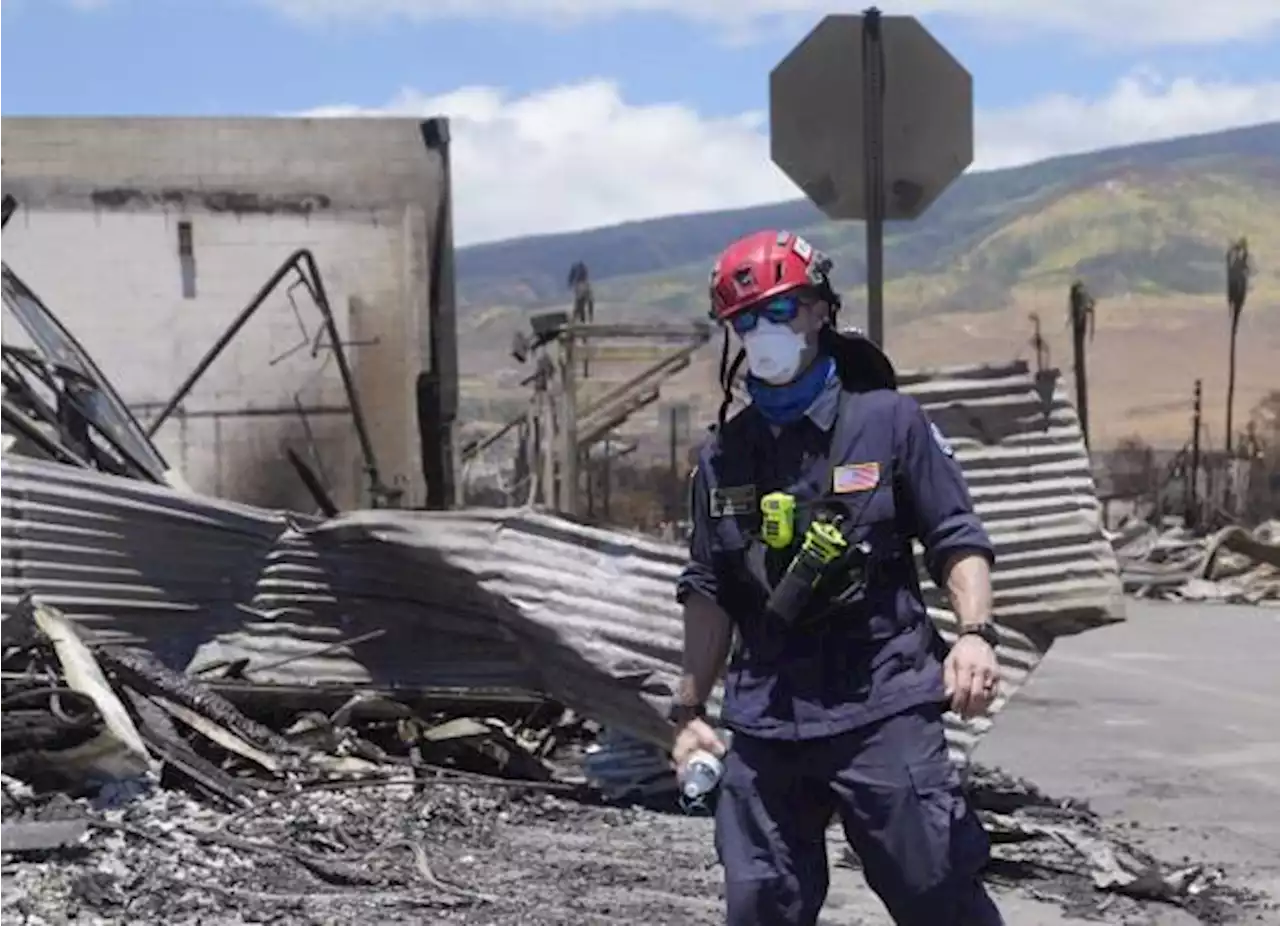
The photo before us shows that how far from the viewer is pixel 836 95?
7.14 meters

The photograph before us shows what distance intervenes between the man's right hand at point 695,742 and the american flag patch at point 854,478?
59cm

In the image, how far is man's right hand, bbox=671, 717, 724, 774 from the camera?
4594 millimetres

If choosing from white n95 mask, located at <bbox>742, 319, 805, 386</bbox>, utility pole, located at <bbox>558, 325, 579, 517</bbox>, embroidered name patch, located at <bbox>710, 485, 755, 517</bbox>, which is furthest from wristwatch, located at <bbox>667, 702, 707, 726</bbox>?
utility pole, located at <bbox>558, 325, 579, 517</bbox>

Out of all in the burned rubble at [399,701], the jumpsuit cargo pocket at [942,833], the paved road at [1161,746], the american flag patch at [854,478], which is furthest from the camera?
the paved road at [1161,746]

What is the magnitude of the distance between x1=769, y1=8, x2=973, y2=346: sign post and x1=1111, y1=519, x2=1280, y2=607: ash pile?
19259 mm

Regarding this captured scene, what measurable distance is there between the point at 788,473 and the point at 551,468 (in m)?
22.2

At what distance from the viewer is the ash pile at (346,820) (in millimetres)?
6199

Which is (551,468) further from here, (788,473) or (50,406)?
(788,473)

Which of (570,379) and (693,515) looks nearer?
(693,515)

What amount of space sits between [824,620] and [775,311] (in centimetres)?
63

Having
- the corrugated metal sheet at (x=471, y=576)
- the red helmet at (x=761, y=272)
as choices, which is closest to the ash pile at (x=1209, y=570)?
the corrugated metal sheet at (x=471, y=576)

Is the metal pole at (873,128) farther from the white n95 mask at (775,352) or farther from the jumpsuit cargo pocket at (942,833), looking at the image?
the jumpsuit cargo pocket at (942,833)

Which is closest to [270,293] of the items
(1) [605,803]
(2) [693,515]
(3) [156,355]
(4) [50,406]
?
(3) [156,355]

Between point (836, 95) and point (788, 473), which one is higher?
point (836, 95)
